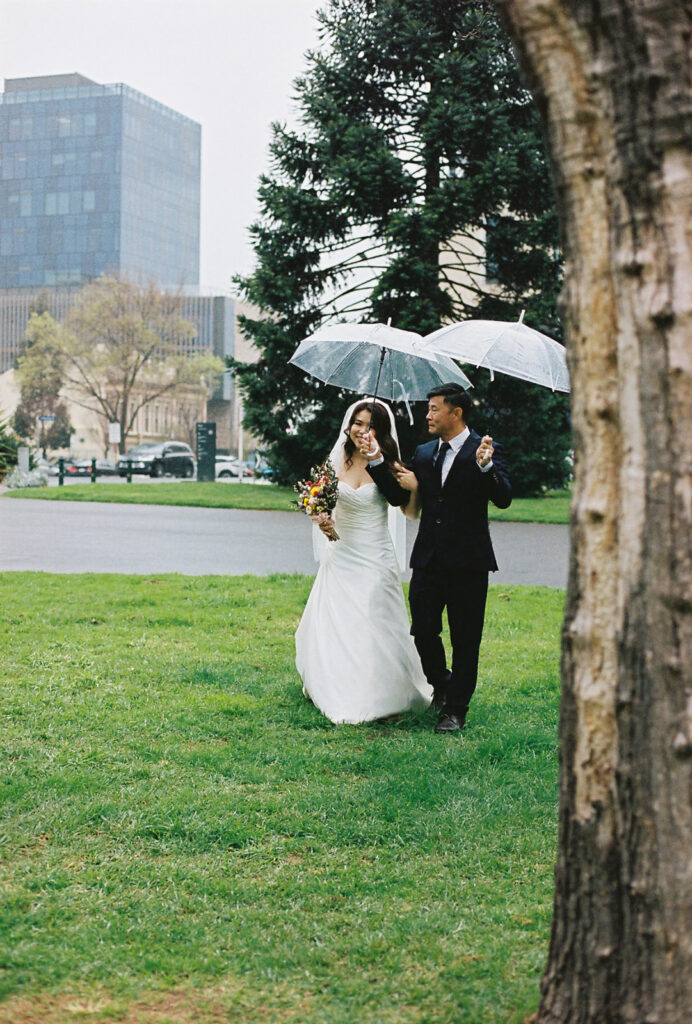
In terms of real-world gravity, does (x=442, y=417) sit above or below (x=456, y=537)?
above

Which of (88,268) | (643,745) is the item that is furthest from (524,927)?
(88,268)

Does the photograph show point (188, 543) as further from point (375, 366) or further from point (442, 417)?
point (442, 417)

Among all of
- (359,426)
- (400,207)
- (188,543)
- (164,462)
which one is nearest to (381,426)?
(359,426)

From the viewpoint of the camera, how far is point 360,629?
6863 millimetres

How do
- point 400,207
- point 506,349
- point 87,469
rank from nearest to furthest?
point 506,349 < point 400,207 < point 87,469

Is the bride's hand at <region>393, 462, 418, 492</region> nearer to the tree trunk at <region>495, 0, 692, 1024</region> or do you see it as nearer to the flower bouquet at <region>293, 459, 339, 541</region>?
the flower bouquet at <region>293, 459, 339, 541</region>

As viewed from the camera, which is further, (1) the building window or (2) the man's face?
(1) the building window

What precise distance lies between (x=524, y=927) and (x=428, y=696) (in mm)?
3164

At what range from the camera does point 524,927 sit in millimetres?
3814

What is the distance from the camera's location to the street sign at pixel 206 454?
43438mm

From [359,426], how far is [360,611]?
120cm

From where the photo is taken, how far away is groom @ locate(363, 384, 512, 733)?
6465 millimetres

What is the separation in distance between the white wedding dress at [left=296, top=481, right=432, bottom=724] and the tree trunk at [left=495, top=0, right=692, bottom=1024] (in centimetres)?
399

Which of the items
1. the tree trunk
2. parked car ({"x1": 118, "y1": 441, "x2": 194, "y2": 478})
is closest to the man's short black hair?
the tree trunk
